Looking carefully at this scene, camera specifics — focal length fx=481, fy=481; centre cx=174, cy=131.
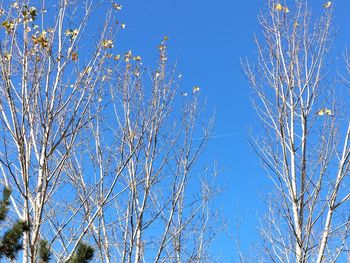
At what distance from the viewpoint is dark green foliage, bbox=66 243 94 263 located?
3122 millimetres

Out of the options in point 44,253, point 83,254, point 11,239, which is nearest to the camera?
point 83,254

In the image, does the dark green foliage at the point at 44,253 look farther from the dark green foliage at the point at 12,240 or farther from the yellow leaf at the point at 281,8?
the yellow leaf at the point at 281,8

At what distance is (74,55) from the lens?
174 inches

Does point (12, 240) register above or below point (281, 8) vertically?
below

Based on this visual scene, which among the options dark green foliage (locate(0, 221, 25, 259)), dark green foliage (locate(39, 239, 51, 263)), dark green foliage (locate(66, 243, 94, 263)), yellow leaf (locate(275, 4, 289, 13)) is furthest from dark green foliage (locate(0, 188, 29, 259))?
yellow leaf (locate(275, 4, 289, 13))

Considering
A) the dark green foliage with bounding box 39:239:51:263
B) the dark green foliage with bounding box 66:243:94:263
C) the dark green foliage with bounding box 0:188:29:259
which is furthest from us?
the dark green foliage with bounding box 0:188:29:259

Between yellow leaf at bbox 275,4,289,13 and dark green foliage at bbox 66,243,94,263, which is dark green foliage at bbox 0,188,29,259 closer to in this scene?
dark green foliage at bbox 66,243,94,263

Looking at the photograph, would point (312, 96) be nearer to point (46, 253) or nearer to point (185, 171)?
point (185, 171)

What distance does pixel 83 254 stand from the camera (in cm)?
314

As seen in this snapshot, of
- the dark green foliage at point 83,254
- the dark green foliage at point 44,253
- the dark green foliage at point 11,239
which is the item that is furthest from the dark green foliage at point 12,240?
the dark green foliage at point 83,254

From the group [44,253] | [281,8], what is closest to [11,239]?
[44,253]

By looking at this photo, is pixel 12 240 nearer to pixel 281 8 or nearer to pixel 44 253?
pixel 44 253

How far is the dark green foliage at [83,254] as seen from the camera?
3.12 metres

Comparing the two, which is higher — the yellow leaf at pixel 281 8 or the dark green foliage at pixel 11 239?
the yellow leaf at pixel 281 8
